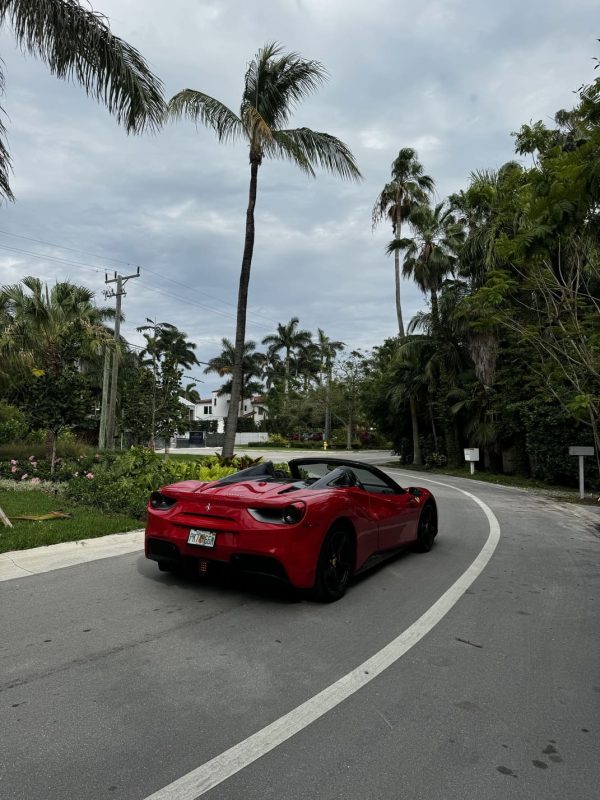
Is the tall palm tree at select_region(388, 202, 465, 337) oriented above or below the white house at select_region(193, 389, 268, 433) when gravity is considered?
above

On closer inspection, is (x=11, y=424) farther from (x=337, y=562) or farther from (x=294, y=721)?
(x=294, y=721)

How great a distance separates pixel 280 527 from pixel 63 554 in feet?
11.0

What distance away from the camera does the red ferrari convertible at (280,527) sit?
181 inches

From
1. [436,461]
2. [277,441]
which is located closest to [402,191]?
[436,461]

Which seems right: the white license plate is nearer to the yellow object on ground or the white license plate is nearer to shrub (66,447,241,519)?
the yellow object on ground

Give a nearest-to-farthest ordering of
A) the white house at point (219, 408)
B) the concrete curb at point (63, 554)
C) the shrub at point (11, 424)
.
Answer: the concrete curb at point (63, 554) < the shrub at point (11, 424) < the white house at point (219, 408)

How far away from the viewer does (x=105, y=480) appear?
10781 mm

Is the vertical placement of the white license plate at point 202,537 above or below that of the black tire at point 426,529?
above

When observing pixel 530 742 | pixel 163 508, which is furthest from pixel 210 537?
pixel 530 742

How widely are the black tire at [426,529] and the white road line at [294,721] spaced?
205 centimetres

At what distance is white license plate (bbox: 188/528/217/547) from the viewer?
189 inches

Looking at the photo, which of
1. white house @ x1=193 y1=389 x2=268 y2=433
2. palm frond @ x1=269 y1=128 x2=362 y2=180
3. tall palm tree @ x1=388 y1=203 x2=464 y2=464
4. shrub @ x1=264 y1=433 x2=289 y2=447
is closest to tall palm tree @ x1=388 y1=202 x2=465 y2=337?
tall palm tree @ x1=388 y1=203 x2=464 y2=464

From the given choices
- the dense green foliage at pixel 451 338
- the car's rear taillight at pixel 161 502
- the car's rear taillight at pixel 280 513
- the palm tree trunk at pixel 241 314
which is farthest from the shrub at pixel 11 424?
the car's rear taillight at pixel 280 513

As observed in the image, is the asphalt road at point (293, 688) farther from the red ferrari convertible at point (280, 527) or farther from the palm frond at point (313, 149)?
the palm frond at point (313, 149)
